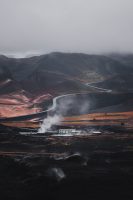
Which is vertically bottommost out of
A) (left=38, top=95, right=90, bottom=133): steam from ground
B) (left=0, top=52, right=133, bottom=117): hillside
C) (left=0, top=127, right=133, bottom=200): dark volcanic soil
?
(left=0, top=127, right=133, bottom=200): dark volcanic soil

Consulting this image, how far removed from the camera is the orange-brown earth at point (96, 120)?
55688mm

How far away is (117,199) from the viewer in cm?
2155

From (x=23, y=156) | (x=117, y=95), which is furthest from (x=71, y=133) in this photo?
(x=117, y=95)

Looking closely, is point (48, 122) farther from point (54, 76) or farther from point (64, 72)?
point (64, 72)

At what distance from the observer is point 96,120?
191ft

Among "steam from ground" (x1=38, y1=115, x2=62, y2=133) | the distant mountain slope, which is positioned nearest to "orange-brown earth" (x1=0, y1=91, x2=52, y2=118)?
the distant mountain slope

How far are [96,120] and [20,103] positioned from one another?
1864cm

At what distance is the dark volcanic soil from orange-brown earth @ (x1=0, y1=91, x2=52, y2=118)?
2079cm

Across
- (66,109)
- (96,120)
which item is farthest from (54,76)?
(96,120)

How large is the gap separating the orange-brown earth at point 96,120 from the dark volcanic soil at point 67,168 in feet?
40.3

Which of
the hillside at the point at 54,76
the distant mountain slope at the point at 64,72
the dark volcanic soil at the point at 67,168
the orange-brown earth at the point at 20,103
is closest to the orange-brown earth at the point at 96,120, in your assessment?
the orange-brown earth at the point at 20,103

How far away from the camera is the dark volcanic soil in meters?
23.1

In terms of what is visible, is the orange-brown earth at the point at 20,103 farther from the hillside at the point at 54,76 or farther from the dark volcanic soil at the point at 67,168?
the dark volcanic soil at the point at 67,168

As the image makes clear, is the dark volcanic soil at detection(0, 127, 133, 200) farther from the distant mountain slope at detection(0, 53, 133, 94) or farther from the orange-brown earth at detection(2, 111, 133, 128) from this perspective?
the distant mountain slope at detection(0, 53, 133, 94)
